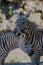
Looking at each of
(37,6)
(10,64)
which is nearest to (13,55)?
(10,64)

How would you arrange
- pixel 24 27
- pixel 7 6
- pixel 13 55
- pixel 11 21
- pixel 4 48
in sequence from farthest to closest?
pixel 7 6, pixel 11 21, pixel 13 55, pixel 24 27, pixel 4 48

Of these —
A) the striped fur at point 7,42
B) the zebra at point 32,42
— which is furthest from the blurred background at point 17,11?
the striped fur at point 7,42

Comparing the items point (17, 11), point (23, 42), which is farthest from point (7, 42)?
point (17, 11)

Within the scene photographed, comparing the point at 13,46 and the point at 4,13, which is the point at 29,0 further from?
the point at 13,46

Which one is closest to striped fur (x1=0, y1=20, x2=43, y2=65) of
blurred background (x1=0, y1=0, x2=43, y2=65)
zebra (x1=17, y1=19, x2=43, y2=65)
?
zebra (x1=17, y1=19, x2=43, y2=65)

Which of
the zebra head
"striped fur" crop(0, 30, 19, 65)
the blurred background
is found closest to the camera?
"striped fur" crop(0, 30, 19, 65)

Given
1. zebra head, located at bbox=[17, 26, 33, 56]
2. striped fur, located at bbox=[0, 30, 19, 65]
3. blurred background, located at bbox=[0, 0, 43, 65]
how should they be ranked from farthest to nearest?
blurred background, located at bbox=[0, 0, 43, 65] < zebra head, located at bbox=[17, 26, 33, 56] < striped fur, located at bbox=[0, 30, 19, 65]

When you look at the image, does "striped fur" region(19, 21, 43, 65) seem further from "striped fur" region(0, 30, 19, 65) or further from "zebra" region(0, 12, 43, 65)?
"striped fur" region(0, 30, 19, 65)

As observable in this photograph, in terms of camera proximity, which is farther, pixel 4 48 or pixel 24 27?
pixel 24 27

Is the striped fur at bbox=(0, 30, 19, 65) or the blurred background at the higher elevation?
the striped fur at bbox=(0, 30, 19, 65)

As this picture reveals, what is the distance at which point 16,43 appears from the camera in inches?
144

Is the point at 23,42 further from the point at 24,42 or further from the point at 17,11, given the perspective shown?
the point at 17,11

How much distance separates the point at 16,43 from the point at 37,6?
3081mm

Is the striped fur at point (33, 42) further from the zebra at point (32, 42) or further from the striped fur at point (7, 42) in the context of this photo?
the striped fur at point (7, 42)
